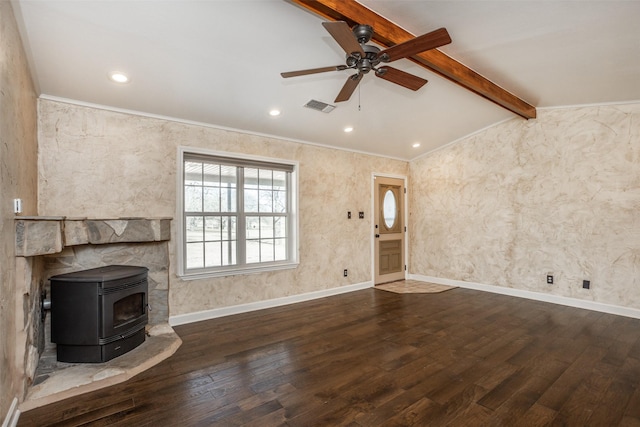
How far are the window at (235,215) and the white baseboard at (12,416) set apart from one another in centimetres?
190

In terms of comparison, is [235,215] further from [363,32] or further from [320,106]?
[363,32]

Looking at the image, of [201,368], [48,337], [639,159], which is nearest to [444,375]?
[201,368]

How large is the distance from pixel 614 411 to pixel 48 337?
4.70 metres

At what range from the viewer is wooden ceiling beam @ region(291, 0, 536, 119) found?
88.6 inches

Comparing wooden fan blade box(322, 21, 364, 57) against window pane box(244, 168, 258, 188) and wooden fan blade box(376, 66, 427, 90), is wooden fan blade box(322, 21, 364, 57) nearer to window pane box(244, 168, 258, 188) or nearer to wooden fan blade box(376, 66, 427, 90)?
wooden fan blade box(376, 66, 427, 90)

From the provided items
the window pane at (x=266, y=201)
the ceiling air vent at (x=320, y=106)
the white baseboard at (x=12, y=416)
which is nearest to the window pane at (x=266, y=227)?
the window pane at (x=266, y=201)

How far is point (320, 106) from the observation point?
12.9 ft

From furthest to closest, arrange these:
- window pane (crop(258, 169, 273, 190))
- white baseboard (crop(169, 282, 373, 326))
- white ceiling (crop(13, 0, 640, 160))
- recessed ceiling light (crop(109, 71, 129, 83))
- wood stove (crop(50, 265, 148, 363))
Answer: window pane (crop(258, 169, 273, 190))
white baseboard (crop(169, 282, 373, 326))
recessed ceiling light (crop(109, 71, 129, 83))
wood stove (crop(50, 265, 148, 363))
white ceiling (crop(13, 0, 640, 160))

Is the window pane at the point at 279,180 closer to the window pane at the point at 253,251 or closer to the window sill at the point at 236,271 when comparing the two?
the window pane at the point at 253,251

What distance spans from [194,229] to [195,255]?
0.34 meters

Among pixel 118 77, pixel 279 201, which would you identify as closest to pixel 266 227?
pixel 279 201

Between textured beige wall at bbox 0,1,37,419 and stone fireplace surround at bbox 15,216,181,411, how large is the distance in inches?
3.8

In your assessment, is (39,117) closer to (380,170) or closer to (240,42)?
(240,42)

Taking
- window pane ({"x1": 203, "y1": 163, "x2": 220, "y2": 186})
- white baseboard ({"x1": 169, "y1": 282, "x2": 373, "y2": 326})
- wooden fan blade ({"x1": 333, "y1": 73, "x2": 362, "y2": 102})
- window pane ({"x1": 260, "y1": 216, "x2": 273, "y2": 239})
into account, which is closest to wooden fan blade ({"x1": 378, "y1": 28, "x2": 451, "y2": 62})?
wooden fan blade ({"x1": 333, "y1": 73, "x2": 362, "y2": 102})
